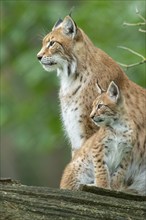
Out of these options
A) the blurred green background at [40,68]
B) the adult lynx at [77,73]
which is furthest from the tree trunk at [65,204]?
the blurred green background at [40,68]

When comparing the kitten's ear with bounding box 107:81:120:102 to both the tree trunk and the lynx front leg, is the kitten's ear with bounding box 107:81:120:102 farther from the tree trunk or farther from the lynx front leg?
the tree trunk

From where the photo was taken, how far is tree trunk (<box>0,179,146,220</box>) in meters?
10.0

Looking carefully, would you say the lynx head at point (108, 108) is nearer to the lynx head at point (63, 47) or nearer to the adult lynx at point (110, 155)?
the adult lynx at point (110, 155)

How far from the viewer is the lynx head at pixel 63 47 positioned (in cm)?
1324

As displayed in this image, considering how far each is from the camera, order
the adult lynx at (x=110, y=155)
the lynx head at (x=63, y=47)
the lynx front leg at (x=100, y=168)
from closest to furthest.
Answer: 1. the lynx front leg at (x=100, y=168)
2. the adult lynx at (x=110, y=155)
3. the lynx head at (x=63, y=47)

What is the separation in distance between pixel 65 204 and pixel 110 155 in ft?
6.85

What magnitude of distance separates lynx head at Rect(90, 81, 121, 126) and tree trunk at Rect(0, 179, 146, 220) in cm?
180

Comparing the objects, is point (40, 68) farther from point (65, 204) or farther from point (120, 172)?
point (65, 204)

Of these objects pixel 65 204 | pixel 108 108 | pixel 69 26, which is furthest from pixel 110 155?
pixel 65 204

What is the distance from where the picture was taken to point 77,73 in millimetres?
13430

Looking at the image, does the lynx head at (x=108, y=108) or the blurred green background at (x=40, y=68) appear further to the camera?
the blurred green background at (x=40, y=68)

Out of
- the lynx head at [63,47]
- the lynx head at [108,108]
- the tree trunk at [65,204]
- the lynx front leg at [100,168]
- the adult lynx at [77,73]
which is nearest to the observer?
the tree trunk at [65,204]

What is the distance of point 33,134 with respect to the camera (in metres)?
23.6

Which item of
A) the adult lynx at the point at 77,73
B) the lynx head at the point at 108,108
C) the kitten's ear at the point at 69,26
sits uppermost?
the kitten's ear at the point at 69,26
